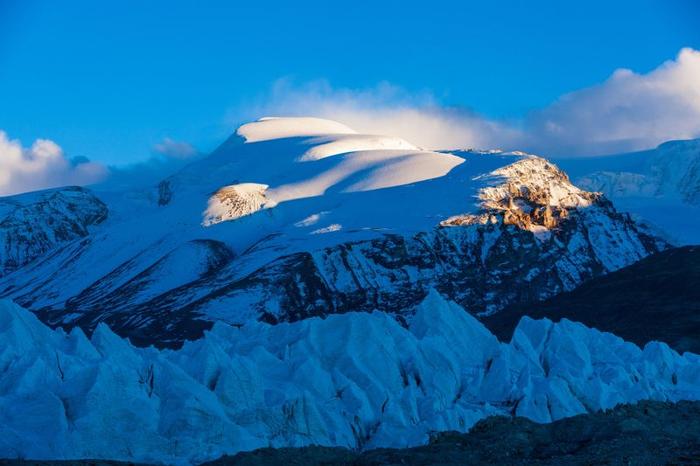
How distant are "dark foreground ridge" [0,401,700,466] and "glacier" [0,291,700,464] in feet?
22.3

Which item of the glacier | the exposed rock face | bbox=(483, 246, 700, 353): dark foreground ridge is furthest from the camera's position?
the exposed rock face

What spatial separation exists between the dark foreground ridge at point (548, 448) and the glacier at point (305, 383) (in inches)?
268

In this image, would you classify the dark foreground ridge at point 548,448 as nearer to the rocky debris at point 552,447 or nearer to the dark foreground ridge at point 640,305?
the rocky debris at point 552,447

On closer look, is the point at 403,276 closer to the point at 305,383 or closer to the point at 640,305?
the point at 640,305

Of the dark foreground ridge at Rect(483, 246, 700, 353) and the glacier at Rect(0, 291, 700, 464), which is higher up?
the glacier at Rect(0, 291, 700, 464)

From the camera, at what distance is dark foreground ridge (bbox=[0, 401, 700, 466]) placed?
34125 mm

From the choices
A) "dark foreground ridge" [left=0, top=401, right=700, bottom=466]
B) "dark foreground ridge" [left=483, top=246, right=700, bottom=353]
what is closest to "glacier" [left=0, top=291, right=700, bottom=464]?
"dark foreground ridge" [left=0, top=401, right=700, bottom=466]

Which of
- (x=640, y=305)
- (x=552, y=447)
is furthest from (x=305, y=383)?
(x=640, y=305)

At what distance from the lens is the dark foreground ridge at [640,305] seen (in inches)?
5527

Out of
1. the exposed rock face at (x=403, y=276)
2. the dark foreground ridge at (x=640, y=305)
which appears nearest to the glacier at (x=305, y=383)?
the dark foreground ridge at (x=640, y=305)

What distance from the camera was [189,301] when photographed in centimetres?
17975

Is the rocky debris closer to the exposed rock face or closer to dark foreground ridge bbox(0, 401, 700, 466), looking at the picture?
dark foreground ridge bbox(0, 401, 700, 466)

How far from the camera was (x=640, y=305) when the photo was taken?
158 metres

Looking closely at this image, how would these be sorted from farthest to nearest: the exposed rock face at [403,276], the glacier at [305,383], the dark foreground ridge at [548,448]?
the exposed rock face at [403,276], the glacier at [305,383], the dark foreground ridge at [548,448]
